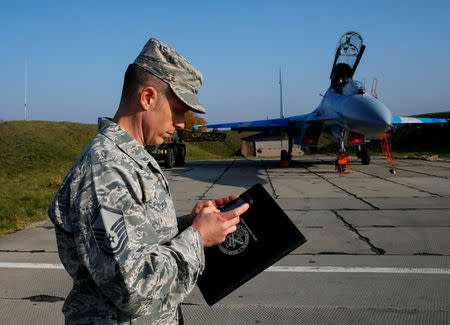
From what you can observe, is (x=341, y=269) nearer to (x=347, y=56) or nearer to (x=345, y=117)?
(x=345, y=117)

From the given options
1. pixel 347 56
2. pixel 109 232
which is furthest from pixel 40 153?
pixel 109 232

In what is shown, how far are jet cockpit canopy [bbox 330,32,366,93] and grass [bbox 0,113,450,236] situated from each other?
3.08 m

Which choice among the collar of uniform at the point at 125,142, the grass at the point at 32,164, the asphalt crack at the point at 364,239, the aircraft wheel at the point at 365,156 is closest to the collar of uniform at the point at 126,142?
the collar of uniform at the point at 125,142

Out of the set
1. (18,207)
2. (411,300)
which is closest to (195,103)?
(411,300)

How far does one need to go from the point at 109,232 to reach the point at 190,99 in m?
0.68

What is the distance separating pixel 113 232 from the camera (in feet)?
3.85

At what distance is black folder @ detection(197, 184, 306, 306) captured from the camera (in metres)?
1.73

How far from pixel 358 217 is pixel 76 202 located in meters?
6.46

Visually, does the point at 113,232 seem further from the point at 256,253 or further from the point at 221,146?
the point at 221,146

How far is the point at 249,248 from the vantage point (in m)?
1.79

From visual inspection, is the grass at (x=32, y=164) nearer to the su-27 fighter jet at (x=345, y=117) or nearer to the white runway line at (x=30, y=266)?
the white runway line at (x=30, y=266)

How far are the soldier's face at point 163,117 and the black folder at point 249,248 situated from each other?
504 mm

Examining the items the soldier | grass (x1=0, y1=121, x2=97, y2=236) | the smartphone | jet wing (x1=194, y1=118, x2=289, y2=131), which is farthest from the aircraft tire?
the soldier

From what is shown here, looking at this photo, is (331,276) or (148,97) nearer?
(148,97)
